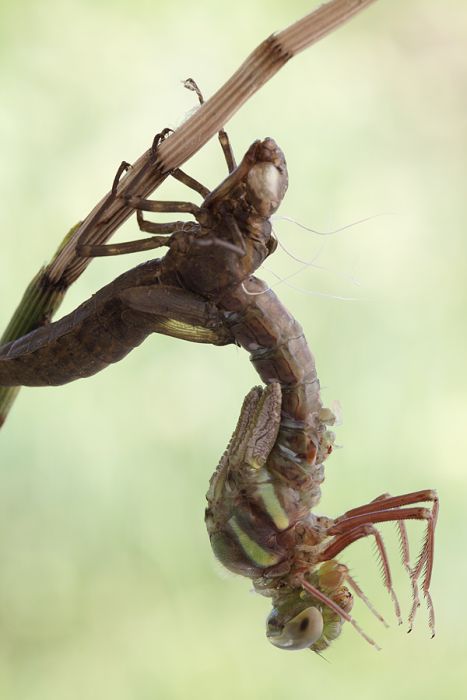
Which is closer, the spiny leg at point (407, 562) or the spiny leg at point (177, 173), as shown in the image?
the spiny leg at point (177, 173)

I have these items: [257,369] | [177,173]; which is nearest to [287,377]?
[257,369]

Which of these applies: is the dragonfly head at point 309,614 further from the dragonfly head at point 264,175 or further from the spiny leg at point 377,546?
the dragonfly head at point 264,175

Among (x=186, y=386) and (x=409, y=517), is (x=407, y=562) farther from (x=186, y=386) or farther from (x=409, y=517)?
(x=186, y=386)

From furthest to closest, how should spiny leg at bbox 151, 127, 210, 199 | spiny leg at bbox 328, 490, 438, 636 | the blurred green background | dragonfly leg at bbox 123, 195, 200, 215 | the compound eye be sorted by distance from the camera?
the blurred green background < the compound eye < spiny leg at bbox 328, 490, 438, 636 < dragonfly leg at bbox 123, 195, 200, 215 < spiny leg at bbox 151, 127, 210, 199

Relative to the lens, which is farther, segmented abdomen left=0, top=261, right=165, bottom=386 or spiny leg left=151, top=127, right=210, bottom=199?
segmented abdomen left=0, top=261, right=165, bottom=386

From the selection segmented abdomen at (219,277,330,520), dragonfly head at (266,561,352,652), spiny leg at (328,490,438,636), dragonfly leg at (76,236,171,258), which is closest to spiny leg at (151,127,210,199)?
dragonfly leg at (76,236,171,258)

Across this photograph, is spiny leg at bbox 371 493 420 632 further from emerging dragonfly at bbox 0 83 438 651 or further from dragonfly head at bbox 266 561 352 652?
dragonfly head at bbox 266 561 352 652

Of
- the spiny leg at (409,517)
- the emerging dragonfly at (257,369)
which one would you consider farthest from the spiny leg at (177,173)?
the spiny leg at (409,517)
